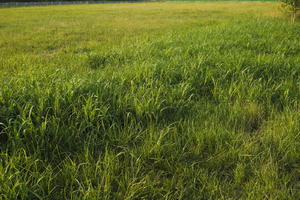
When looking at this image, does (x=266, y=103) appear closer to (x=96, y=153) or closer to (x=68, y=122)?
(x=96, y=153)

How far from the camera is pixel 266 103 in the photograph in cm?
281

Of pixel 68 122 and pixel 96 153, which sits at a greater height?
pixel 68 122

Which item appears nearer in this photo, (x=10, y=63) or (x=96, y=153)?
(x=96, y=153)

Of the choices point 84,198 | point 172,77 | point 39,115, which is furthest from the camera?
point 172,77

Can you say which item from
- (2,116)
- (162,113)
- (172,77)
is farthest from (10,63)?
(162,113)

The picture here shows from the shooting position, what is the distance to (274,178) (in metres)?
1.61

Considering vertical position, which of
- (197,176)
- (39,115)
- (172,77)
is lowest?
(197,176)

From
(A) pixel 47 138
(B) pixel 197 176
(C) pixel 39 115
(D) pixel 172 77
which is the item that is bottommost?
(B) pixel 197 176

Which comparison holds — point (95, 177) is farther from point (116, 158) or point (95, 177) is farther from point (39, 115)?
point (39, 115)

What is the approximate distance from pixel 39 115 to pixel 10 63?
13.1ft

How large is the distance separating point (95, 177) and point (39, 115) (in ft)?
3.25

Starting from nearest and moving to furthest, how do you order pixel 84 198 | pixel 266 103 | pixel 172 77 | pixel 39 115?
pixel 84 198, pixel 39 115, pixel 266 103, pixel 172 77

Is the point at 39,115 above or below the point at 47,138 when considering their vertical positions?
above

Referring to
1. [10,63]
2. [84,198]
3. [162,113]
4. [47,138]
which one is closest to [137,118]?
[162,113]
